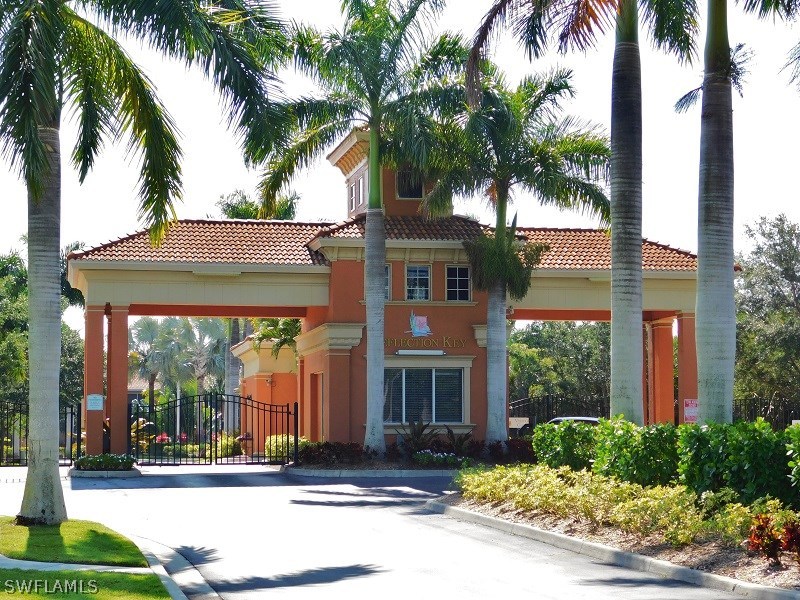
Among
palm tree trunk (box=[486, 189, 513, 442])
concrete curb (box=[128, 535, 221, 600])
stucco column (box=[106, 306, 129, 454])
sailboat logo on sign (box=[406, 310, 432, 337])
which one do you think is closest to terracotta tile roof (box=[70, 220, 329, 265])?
stucco column (box=[106, 306, 129, 454])

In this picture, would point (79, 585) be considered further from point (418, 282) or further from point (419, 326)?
point (418, 282)

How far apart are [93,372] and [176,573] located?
2071 centimetres

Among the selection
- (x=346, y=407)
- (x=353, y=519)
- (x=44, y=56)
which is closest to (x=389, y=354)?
(x=346, y=407)

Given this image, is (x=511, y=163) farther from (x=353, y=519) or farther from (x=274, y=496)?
(x=353, y=519)

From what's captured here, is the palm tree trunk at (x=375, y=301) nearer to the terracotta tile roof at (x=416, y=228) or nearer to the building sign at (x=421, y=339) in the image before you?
the terracotta tile roof at (x=416, y=228)

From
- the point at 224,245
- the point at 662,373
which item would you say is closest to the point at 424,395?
the point at 224,245

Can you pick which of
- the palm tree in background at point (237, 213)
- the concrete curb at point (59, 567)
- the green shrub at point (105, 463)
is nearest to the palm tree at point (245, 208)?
the palm tree in background at point (237, 213)

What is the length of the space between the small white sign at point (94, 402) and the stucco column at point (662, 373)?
17479mm

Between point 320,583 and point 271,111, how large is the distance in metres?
7.29

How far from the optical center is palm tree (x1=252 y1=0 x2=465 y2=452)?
30.1 meters

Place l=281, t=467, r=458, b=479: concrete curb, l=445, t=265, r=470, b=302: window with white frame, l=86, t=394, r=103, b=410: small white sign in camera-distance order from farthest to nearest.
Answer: l=445, t=265, r=470, b=302: window with white frame < l=86, t=394, r=103, b=410: small white sign < l=281, t=467, r=458, b=479: concrete curb

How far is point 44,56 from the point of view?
47.2 feet

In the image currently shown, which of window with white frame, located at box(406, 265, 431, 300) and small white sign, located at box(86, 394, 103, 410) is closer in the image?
small white sign, located at box(86, 394, 103, 410)

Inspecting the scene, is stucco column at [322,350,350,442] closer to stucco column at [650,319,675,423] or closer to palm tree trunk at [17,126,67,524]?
stucco column at [650,319,675,423]
